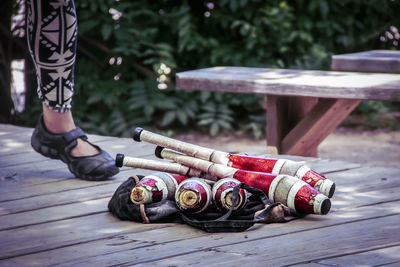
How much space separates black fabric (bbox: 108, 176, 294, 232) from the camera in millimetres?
1939

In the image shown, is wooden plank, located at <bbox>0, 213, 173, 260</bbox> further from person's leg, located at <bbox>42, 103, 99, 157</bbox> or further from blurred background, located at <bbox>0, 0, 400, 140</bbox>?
blurred background, located at <bbox>0, 0, 400, 140</bbox>

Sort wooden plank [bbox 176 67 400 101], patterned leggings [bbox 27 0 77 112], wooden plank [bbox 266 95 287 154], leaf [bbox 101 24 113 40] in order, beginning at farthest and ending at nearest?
leaf [bbox 101 24 113 40], wooden plank [bbox 266 95 287 154], wooden plank [bbox 176 67 400 101], patterned leggings [bbox 27 0 77 112]

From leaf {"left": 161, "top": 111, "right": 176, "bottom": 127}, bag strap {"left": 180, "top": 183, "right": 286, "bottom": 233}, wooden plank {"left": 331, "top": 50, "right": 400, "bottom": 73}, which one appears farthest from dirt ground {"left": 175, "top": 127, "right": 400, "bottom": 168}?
bag strap {"left": 180, "top": 183, "right": 286, "bottom": 233}

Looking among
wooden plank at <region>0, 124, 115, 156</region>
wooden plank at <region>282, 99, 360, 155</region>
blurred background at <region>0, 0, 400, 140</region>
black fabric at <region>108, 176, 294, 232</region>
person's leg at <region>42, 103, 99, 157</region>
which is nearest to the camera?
black fabric at <region>108, 176, 294, 232</region>

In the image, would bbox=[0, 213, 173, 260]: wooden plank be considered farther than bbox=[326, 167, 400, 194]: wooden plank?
No

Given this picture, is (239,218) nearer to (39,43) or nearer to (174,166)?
(174,166)

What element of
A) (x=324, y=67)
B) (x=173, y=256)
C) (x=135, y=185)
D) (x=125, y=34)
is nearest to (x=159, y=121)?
(x=125, y=34)

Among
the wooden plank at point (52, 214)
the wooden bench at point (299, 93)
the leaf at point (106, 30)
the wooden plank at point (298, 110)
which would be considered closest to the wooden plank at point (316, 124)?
the wooden bench at point (299, 93)

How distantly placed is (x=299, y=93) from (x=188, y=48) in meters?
2.70

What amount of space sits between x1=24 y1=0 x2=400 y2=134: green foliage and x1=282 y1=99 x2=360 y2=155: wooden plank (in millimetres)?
2165

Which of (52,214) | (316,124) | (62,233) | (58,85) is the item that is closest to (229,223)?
(62,233)

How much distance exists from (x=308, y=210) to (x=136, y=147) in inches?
52.3

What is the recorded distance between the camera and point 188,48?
18.7 feet

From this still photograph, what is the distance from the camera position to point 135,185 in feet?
6.88
